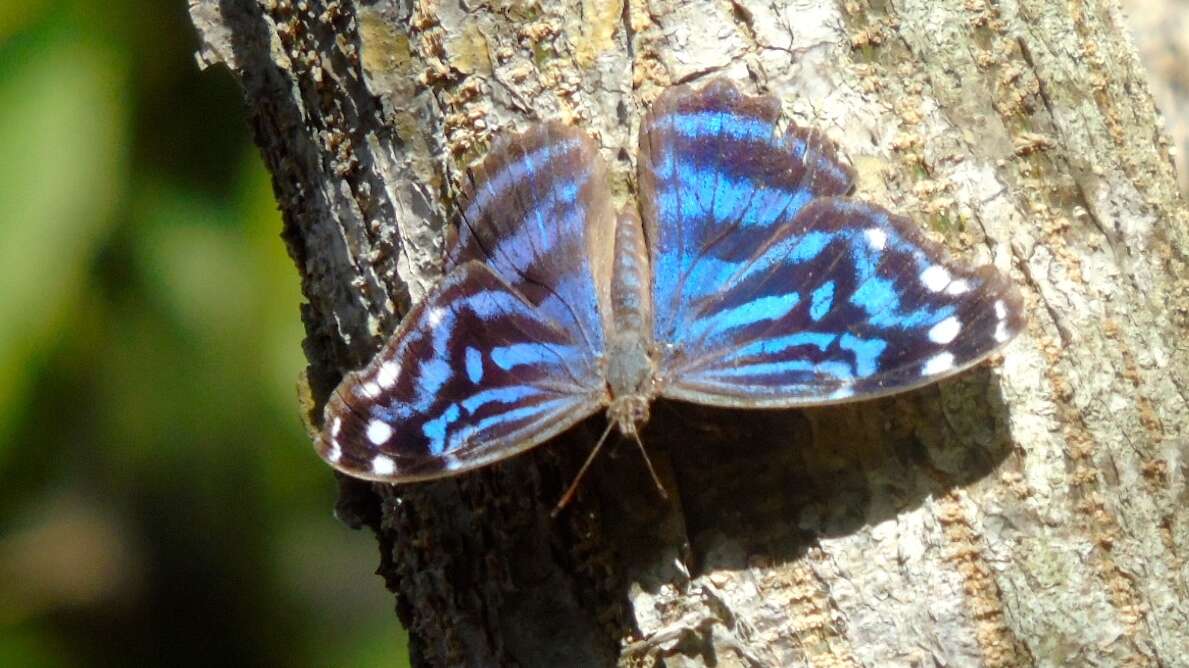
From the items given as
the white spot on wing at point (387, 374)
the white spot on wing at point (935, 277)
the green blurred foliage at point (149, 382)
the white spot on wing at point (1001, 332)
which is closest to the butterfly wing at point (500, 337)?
the white spot on wing at point (387, 374)

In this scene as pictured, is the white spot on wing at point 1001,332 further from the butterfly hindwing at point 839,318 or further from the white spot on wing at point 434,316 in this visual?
the white spot on wing at point 434,316

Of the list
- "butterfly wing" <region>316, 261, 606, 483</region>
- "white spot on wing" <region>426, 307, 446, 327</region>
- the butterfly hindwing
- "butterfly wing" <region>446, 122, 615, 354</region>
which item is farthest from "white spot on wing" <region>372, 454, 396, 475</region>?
the butterfly hindwing

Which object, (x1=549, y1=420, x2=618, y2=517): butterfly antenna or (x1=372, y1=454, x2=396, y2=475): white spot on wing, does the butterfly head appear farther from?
(x1=372, y1=454, x2=396, y2=475): white spot on wing

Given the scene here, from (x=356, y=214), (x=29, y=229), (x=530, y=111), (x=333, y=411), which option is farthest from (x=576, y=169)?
(x=29, y=229)

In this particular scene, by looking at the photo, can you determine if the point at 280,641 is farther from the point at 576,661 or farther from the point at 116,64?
the point at 576,661

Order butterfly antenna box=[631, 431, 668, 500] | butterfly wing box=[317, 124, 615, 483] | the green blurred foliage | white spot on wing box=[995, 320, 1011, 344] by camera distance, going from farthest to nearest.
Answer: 1. the green blurred foliage
2. butterfly wing box=[317, 124, 615, 483]
3. butterfly antenna box=[631, 431, 668, 500]
4. white spot on wing box=[995, 320, 1011, 344]
